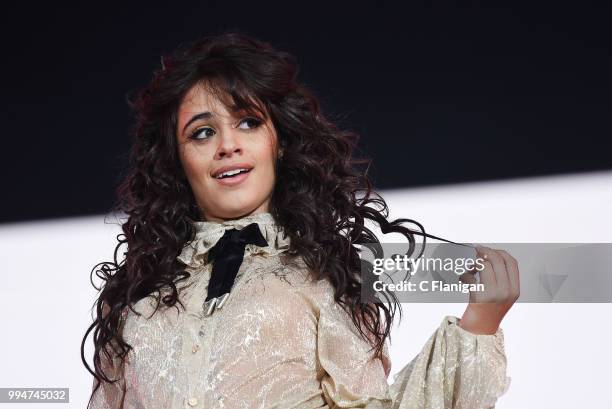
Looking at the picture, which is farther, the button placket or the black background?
the black background

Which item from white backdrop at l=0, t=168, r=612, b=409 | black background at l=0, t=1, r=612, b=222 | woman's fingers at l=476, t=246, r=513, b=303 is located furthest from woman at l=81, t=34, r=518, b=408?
black background at l=0, t=1, r=612, b=222

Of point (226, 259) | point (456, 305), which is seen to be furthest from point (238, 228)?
point (456, 305)

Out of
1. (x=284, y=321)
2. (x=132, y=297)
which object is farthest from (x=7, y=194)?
(x=284, y=321)

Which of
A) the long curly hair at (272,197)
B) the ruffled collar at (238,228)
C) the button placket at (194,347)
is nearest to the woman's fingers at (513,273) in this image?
the long curly hair at (272,197)

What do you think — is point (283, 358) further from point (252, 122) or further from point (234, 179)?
point (252, 122)

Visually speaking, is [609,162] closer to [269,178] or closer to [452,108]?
[452,108]

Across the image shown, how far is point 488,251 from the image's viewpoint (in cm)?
182

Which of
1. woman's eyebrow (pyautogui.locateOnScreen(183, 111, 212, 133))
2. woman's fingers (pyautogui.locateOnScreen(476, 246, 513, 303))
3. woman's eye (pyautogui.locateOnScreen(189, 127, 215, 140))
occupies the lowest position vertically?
woman's fingers (pyautogui.locateOnScreen(476, 246, 513, 303))

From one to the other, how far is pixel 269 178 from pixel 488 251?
0.46 metres

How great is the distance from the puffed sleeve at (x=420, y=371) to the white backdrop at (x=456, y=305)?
0.51 metres

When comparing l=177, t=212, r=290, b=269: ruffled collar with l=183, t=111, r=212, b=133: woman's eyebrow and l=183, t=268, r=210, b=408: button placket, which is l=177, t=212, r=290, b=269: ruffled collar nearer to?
l=183, t=268, r=210, b=408: button placket

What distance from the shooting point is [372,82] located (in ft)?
9.34

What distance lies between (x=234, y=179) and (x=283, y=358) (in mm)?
348

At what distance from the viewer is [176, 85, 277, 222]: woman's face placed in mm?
2018
